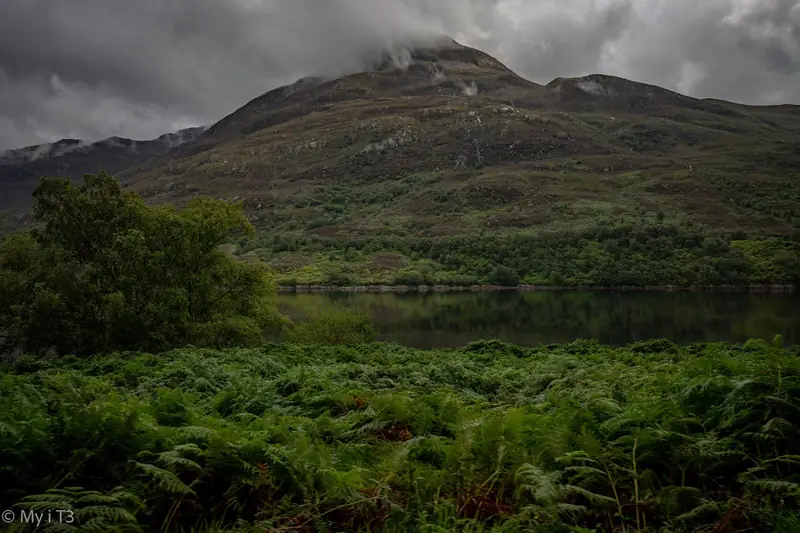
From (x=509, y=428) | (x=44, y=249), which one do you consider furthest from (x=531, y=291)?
(x=509, y=428)

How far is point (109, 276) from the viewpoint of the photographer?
2716 cm

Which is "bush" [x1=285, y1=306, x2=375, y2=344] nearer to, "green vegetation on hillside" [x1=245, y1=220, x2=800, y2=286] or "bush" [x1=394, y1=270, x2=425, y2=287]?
"bush" [x1=394, y1=270, x2=425, y2=287]

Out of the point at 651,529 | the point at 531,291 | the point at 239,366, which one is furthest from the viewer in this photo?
the point at 531,291

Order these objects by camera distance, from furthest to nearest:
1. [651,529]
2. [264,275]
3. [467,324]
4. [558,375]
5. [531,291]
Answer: [531,291]
[467,324]
[264,275]
[558,375]
[651,529]

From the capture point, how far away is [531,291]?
441ft

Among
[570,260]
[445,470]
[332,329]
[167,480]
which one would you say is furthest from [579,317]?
[167,480]

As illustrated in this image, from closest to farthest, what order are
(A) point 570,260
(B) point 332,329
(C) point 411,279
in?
(B) point 332,329 → (C) point 411,279 → (A) point 570,260

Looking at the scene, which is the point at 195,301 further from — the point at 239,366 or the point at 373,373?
the point at 373,373

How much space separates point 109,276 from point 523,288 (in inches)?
4848

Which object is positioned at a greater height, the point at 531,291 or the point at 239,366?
the point at 239,366

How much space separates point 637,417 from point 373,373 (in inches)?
412

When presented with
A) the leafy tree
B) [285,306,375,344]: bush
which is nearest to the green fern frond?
the leafy tree

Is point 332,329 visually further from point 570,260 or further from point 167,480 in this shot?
point 570,260

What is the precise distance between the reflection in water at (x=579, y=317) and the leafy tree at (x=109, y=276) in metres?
28.3
